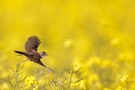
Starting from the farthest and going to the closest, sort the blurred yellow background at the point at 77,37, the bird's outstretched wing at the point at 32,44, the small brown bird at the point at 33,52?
1. the blurred yellow background at the point at 77,37
2. the bird's outstretched wing at the point at 32,44
3. the small brown bird at the point at 33,52

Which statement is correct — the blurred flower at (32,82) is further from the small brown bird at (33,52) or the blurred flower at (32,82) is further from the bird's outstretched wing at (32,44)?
the bird's outstretched wing at (32,44)

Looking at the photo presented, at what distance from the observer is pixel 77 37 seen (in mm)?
13109

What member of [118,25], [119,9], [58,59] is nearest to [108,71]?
[58,59]

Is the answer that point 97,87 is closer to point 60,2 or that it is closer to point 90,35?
point 90,35

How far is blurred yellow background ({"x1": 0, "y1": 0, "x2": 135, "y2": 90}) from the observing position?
269 inches

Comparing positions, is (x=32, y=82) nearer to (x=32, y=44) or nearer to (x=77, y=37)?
(x=32, y=44)

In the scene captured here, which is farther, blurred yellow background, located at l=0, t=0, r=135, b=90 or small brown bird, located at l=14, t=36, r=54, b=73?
blurred yellow background, located at l=0, t=0, r=135, b=90

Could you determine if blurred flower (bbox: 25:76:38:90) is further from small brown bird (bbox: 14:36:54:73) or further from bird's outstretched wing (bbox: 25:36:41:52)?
bird's outstretched wing (bbox: 25:36:41:52)

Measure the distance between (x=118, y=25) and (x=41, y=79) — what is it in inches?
320

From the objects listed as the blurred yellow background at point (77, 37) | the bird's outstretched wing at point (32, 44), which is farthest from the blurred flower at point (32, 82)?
the bird's outstretched wing at point (32, 44)

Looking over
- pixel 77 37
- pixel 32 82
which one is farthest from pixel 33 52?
pixel 77 37

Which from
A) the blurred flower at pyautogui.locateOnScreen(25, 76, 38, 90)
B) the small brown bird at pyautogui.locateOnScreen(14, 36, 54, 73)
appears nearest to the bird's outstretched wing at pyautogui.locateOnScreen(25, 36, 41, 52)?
the small brown bird at pyautogui.locateOnScreen(14, 36, 54, 73)

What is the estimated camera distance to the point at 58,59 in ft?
29.0

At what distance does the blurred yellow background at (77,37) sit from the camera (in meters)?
6.82
